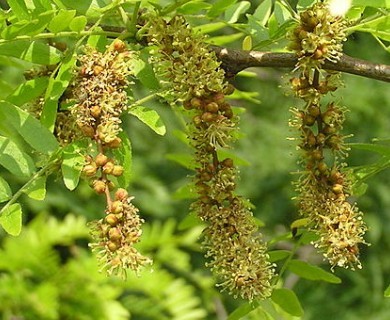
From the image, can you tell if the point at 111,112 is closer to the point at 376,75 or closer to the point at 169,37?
the point at 169,37

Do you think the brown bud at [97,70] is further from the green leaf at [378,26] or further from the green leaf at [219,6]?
the green leaf at [378,26]

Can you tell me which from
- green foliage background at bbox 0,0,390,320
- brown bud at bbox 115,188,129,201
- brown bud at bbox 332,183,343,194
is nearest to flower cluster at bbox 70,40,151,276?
brown bud at bbox 115,188,129,201

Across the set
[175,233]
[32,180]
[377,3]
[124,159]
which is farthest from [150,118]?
[175,233]

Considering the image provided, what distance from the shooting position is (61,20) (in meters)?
0.98

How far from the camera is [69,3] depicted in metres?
1.00

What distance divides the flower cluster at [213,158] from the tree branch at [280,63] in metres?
0.04

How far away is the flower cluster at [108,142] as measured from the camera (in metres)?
0.94

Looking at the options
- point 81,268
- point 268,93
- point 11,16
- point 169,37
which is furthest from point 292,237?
point 268,93

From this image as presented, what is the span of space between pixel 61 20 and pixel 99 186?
194 mm

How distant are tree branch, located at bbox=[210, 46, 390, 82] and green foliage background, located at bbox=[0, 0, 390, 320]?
103 centimetres

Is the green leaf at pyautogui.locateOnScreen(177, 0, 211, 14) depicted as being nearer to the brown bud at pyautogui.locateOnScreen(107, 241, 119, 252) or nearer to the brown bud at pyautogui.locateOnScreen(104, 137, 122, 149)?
the brown bud at pyautogui.locateOnScreen(104, 137, 122, 149)

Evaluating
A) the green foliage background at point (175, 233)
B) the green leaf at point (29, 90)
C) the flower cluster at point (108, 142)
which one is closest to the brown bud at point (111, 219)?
the flower cluster at point (108, 142)

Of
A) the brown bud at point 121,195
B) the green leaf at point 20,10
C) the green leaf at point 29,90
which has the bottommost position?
the brown bud at point 121,195

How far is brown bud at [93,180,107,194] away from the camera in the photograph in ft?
3.11
